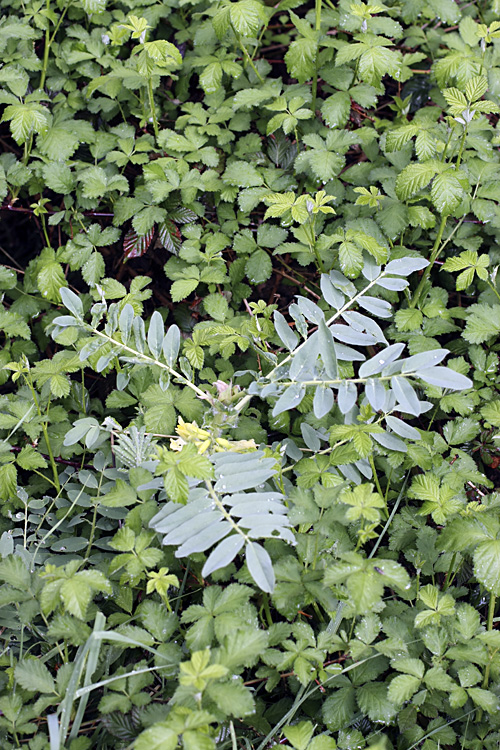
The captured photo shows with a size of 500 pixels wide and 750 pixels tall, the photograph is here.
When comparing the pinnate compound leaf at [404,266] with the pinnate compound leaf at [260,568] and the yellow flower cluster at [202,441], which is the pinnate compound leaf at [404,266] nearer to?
the yellow flower cluster at [202,441]

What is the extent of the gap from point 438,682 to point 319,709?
1.08 ft

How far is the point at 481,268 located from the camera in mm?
1932

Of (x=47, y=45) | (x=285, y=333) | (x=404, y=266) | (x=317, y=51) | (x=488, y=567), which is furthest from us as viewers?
(x=47, y=45)

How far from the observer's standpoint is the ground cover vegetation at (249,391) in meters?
1.36

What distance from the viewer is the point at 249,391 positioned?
4.93ft

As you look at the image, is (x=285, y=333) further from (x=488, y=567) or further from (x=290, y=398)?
(x=488, y=567)

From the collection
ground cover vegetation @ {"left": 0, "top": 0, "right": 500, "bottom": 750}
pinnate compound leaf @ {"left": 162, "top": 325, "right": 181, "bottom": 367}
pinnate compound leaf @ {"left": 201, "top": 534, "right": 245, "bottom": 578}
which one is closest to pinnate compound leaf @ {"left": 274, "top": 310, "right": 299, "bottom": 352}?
ground cover vegetation @ {"left": 0, "top": 0, "right": 500, "bottom": 750}

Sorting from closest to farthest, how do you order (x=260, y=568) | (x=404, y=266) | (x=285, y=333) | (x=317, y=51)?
(x=260, y=568)
(x=285, y=333)
(x=404, y=266)
(x=317, y=51)

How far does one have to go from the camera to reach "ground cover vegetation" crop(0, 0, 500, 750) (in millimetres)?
1355

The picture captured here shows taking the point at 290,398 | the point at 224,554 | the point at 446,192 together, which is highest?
the point at 446,192

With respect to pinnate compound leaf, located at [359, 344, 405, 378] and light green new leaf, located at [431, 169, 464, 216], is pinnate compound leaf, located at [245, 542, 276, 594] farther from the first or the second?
light green new leaf, located at [431, 169, 464, 216]

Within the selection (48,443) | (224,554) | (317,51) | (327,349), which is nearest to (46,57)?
(317,51)

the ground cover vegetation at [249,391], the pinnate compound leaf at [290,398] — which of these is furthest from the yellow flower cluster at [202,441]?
the pinnate compound leaf at [290,398]

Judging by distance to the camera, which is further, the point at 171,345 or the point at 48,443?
the point at 48,443
